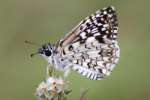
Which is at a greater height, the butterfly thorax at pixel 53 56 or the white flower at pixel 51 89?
the butterfly thorax at pixel 53 56

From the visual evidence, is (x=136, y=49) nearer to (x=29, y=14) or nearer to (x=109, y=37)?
(x=29, y=14)

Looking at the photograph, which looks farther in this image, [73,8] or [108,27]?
[73,8]

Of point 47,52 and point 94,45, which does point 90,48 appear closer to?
point 94,45

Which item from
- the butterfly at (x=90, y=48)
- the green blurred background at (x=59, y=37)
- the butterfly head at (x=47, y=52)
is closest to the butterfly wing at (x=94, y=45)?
the butterfly at (x=90, y=48)

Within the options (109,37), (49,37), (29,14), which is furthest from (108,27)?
(29,14)

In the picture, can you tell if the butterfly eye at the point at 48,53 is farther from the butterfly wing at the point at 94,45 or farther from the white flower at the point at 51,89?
the white flower at the point at 51,89

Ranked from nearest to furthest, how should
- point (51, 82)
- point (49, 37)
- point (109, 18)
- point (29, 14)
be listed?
point (51, 82), point (109, 18), point (49, 37), point (29, 14)
